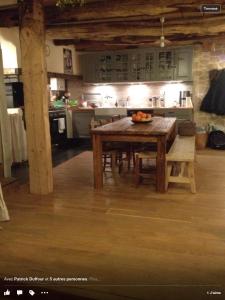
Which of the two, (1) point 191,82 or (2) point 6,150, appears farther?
(1) point 191,82

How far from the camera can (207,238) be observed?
8.43 feet

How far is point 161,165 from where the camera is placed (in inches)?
146

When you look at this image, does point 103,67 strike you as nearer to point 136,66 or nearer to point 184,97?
point 136,66

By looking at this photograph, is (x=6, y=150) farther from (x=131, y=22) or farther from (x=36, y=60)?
(x=131, y=22)

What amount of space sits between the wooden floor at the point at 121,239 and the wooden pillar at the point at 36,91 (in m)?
0.33

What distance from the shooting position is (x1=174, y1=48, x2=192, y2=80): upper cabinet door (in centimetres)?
680

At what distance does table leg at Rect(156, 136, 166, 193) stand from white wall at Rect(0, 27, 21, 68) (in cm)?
328

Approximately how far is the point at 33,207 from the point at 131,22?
11.7 feet

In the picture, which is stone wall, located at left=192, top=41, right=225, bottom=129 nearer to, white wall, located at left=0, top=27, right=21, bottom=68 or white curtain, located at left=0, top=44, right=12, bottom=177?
white wall, located at left=0, top=27, right=21, bottom=68

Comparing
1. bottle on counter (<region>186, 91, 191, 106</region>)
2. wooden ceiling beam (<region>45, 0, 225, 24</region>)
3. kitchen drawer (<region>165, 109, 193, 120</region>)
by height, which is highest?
wooden ceiling beam (<region>45, 0, 225, 24</region>)

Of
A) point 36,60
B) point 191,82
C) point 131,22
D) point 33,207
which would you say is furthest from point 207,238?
point 191,82

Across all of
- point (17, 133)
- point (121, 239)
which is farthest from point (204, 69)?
point (121, 239)

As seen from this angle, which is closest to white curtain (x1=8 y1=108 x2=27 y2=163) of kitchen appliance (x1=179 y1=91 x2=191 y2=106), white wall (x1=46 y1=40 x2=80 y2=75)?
white wall (x1=46 y1=40 x2=80 y2=75)

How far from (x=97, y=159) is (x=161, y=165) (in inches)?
33.4
